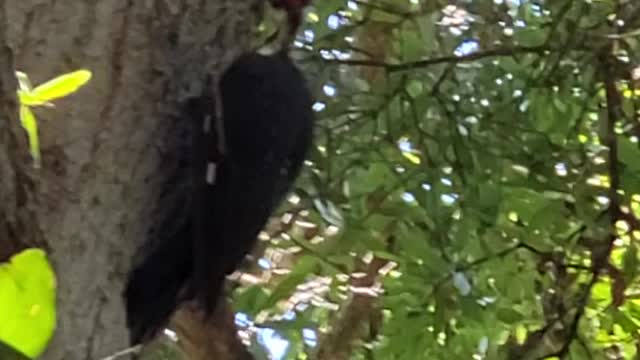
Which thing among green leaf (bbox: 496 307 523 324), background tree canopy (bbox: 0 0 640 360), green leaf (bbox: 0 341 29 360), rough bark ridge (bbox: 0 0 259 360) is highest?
green leaf (bbox: 0 341 29 360)

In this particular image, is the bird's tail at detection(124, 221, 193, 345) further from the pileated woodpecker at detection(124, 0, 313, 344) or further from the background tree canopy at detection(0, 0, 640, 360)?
the background tree canopy at detection(0, 0, 640, 360)

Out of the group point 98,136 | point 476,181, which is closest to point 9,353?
point 98,136

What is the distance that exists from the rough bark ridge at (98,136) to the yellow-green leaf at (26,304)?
514mm

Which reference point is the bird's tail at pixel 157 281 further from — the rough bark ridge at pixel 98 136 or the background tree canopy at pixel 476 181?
the background tree canopy at pixel 476 181

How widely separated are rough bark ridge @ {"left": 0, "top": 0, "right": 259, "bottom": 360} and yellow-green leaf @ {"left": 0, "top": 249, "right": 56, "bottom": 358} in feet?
1.69

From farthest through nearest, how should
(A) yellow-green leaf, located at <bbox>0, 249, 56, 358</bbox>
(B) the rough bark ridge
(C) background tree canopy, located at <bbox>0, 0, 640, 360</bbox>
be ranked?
(C) background tree canopy, located at <bbox>0, 0, 640, 360</bbox>
(B) the rough bark ridge
(A) yellow-green leaf, located at <bbox>0, 249, 56, 358</bbox>

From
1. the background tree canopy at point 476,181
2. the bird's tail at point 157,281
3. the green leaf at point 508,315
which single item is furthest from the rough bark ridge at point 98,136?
the green leaf at point 508,315

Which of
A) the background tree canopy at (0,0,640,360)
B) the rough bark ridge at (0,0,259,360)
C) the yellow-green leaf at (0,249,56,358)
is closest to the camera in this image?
the yellow-green leaf at (0,249,56,358)

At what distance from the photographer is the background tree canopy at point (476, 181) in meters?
1.53

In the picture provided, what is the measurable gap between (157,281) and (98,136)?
128 millimetres

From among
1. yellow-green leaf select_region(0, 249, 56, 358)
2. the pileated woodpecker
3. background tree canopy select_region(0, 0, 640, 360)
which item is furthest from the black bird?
yellow-green leaf select_region(0, 249, 56, 358)

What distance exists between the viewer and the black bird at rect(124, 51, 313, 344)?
958 mm

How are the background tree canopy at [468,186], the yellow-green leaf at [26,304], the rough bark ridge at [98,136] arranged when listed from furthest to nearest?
the background tree canopy at [468,186]
the rough bark ridge at [98,136]
the yellow-green leaf at [26,304]

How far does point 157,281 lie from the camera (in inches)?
38.8
